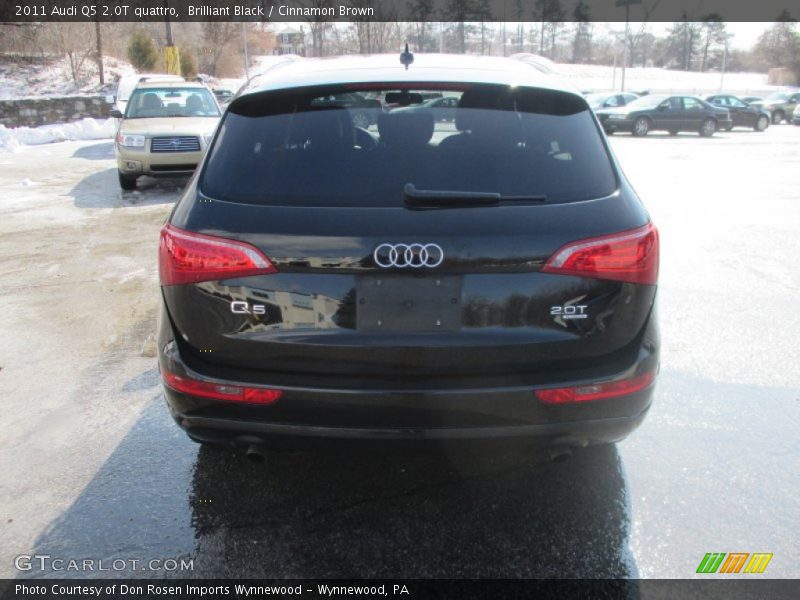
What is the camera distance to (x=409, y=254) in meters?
2.17

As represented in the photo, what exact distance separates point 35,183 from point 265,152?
39.3ft

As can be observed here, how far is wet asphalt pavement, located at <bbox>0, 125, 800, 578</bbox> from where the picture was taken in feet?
8.41

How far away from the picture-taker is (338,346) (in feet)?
7.35

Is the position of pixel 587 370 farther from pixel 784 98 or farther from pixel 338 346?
pixel 784 98

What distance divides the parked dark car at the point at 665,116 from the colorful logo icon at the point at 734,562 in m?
24.0

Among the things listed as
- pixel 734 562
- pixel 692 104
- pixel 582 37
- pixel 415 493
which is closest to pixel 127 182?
pixel 415 493

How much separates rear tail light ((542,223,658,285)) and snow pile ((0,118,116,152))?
19.8m

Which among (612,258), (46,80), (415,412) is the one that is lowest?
(415,412)

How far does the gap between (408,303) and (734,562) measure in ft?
5.38

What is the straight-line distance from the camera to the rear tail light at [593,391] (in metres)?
2.27

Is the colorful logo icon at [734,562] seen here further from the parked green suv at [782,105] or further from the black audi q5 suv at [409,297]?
the parked green suv at [782,105]

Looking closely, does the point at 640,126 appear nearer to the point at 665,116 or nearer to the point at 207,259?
the point at 665,116

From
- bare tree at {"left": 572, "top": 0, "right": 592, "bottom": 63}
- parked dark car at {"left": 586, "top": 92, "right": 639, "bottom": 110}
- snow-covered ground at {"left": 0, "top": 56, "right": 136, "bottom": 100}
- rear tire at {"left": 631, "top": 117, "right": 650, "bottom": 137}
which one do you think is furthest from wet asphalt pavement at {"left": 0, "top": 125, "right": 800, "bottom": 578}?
bare tree at {"left": 572, "top": 0, "right": 592, "bottom": 63}

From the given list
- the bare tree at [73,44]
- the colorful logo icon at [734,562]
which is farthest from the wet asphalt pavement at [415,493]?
the bare tree at [73,44]
